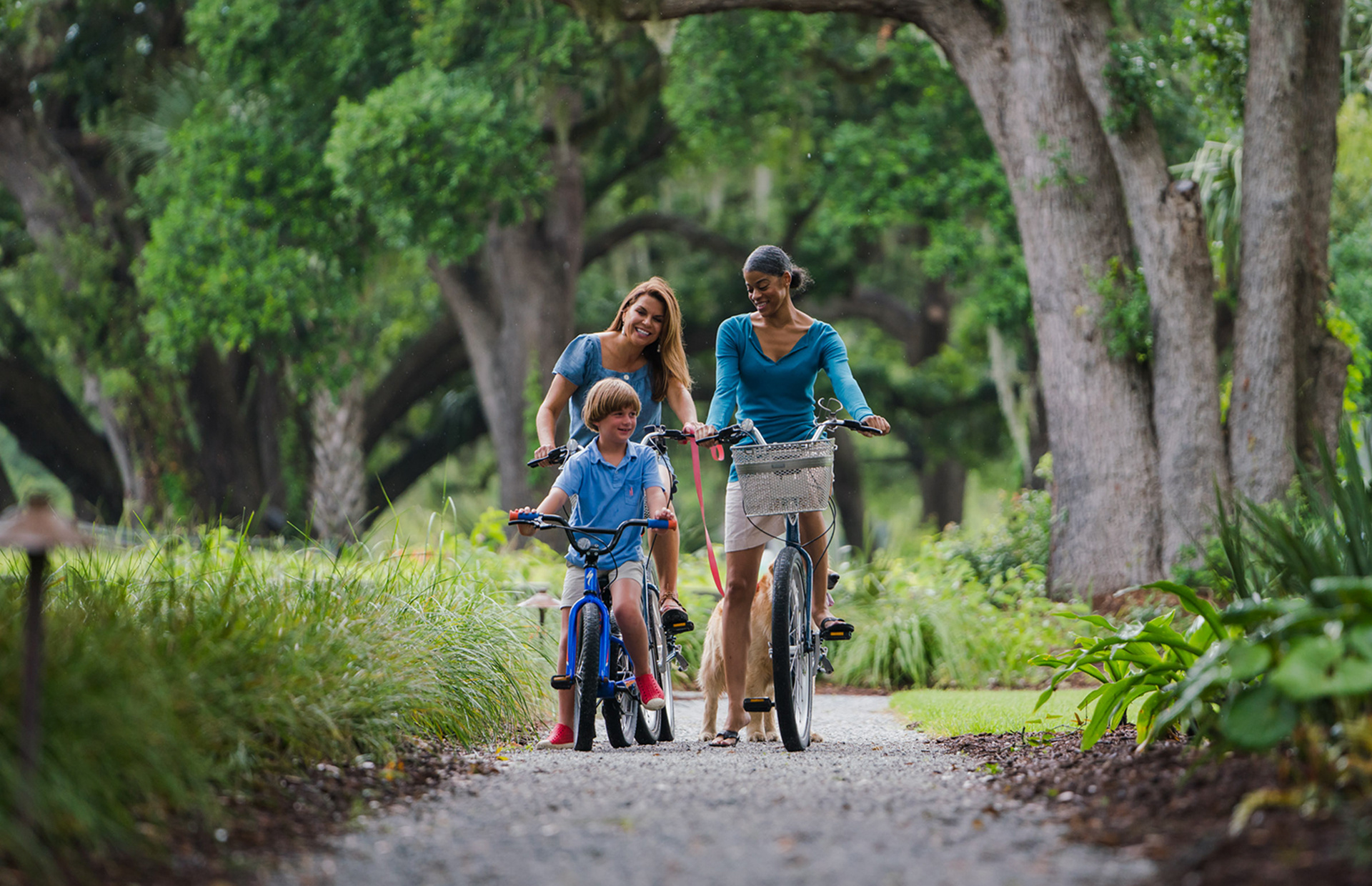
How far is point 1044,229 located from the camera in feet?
28.9

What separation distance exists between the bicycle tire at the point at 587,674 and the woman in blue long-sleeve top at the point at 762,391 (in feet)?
1.86

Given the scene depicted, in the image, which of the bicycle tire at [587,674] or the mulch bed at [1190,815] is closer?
the mulch bed at [1190,815]

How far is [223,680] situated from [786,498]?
2.02m

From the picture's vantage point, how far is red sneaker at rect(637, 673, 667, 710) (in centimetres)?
473

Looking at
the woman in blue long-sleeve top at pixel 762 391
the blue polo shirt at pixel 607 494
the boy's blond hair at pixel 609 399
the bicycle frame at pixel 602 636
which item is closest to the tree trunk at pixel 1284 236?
the woman in blue long-sleeve top at pixel 762 391

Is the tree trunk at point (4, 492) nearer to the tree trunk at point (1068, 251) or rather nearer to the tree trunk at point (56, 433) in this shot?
the tree trunk at point (56, 433)

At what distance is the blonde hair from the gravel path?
6.06ft

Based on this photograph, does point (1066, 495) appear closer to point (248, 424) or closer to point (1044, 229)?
point (1044, 229)

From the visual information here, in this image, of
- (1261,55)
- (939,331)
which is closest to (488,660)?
(1261,55)

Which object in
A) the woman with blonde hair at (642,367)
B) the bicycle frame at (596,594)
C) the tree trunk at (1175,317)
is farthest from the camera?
the tree trunk at (1175,317)

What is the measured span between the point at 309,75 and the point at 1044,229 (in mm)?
9117

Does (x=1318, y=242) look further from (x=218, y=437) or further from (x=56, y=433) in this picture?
(x=56, y=433)

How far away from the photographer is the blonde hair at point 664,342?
5.28m

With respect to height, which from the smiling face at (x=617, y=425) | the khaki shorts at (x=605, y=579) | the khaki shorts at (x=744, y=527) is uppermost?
the smiling face at (x=617, y=425)
